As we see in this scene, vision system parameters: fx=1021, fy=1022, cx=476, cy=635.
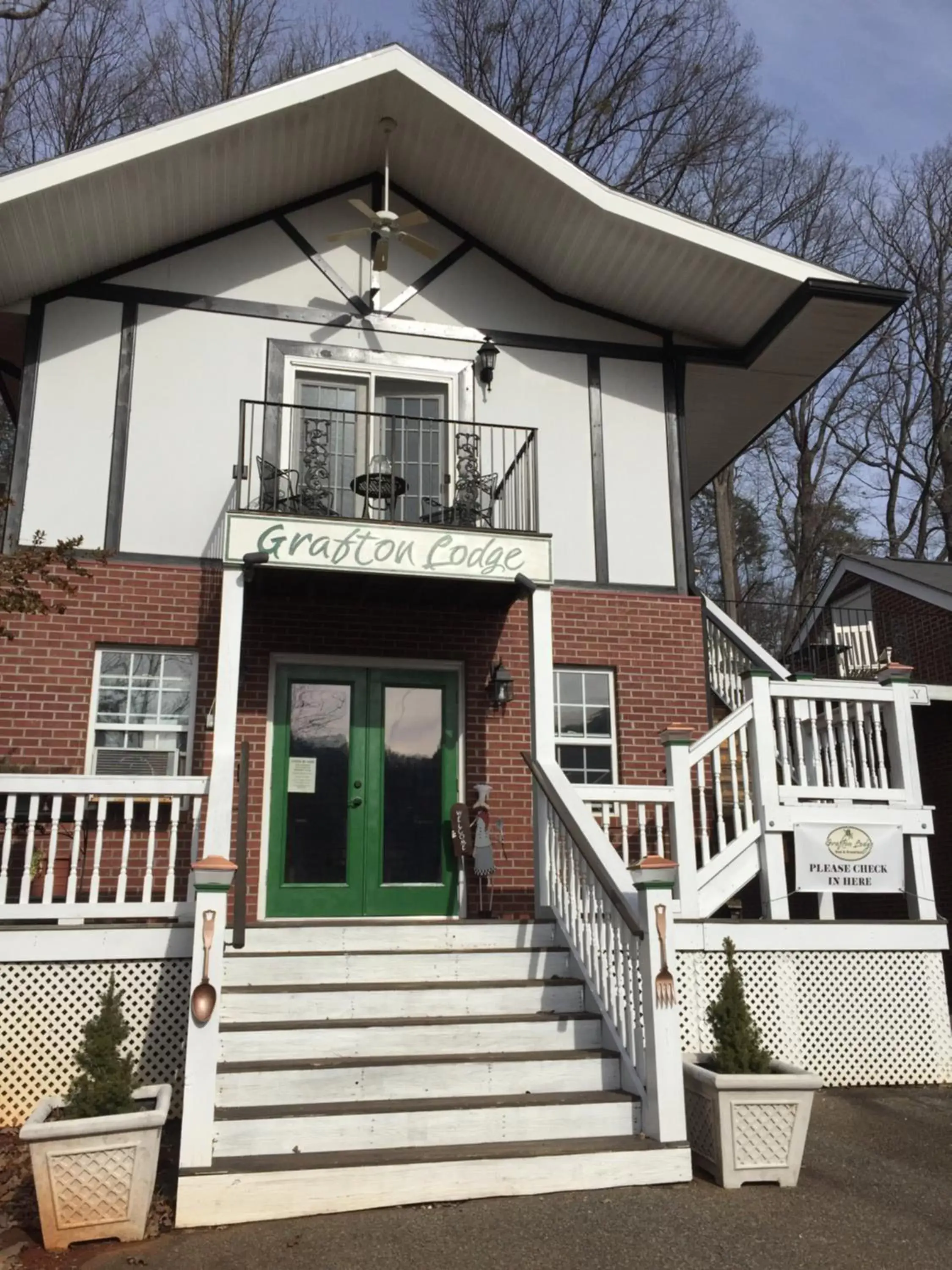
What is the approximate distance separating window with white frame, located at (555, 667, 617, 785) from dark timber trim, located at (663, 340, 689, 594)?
4.04ft

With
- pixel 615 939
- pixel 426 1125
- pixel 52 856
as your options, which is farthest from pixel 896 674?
pixel 52 856

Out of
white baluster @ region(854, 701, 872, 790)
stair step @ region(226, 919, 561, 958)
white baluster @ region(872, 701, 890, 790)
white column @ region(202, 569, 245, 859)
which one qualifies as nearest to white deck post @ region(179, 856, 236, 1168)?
white column @ region(202, 569, 245, 859)

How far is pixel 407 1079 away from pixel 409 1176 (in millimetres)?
685

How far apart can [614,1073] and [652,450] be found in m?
5.95

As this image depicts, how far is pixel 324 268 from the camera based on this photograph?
9492 millimetres

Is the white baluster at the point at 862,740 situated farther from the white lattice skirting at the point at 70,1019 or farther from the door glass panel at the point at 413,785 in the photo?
the white lattice skirting at the point at 70,1019

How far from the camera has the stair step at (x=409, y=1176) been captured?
183 inches

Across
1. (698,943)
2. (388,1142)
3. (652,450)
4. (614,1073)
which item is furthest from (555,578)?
(388,1142)

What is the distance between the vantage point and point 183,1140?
4.80 metres

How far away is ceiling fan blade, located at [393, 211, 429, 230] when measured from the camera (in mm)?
9086

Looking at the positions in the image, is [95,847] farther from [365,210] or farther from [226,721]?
[365,210]

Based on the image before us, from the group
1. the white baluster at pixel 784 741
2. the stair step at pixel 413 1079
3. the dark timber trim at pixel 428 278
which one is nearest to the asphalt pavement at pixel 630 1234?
the stair step at pixel 413 1079

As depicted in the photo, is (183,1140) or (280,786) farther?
(280,786)

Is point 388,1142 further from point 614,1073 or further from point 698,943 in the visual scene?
point 698,943
